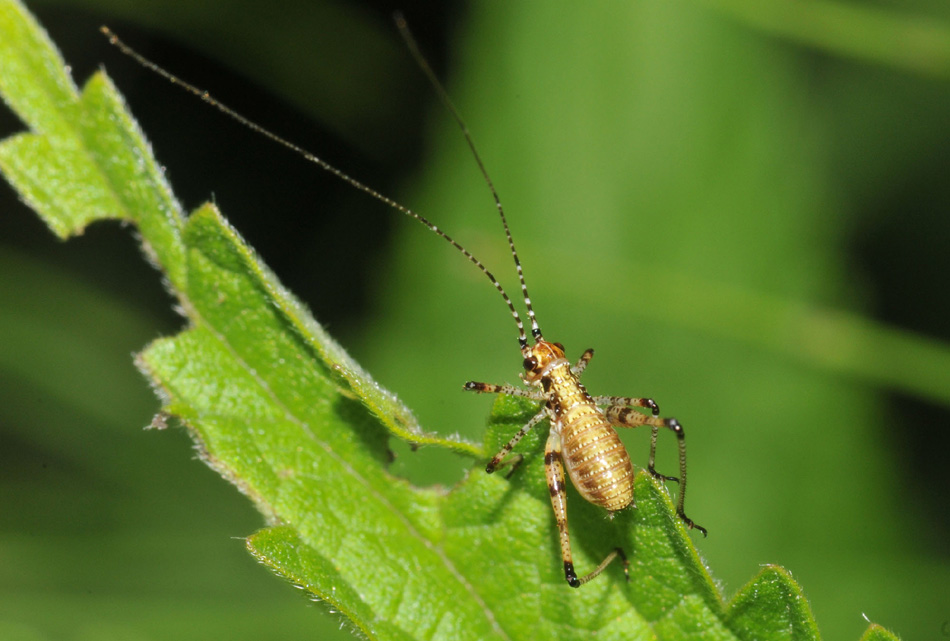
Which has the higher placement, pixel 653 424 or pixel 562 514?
pixel 653 424

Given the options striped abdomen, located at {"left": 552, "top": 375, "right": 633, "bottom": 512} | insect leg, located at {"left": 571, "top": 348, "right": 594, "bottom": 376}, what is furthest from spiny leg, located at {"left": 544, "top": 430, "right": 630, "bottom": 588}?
insect leg, located at {"left": 571, "top": 348, "right": 594, "bottom": 376}

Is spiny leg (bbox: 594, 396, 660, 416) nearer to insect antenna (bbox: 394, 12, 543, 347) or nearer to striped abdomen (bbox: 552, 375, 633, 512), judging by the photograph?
striped abdomen (bbox: 552, 375, 633, 512)

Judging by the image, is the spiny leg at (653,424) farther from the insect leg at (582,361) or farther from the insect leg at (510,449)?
the insect leg at (510,449)

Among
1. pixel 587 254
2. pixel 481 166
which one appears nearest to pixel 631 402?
pixel 481 166

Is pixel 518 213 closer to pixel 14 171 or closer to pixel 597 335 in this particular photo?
pixel 597 335

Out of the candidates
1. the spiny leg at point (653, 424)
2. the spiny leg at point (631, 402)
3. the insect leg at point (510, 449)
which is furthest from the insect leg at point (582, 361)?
the insect leg at point (510, 449)

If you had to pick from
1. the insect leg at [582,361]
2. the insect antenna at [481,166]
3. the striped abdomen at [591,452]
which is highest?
the insect antenna at [481,166]

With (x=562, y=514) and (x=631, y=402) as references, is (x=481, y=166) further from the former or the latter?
(x=562, y=514)

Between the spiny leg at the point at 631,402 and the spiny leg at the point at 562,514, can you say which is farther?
the spiny leg at the point at 631,402
